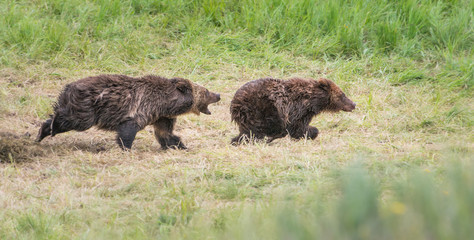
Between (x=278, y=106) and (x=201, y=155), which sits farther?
(x=278, y=106)

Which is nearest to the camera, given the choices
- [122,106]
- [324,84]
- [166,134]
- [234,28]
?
[122,106]

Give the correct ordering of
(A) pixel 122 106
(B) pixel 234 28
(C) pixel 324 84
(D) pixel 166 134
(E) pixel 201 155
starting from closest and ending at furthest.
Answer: (E) pixel 201 155, (A) pixel 122 106, (D) pixel 166 134, (C) pixel 324 84, (B) pixel 234 28

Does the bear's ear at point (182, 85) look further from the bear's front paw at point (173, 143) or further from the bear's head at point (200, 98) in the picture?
the bear's front paw at point (173, 143)

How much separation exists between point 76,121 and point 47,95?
110 inches

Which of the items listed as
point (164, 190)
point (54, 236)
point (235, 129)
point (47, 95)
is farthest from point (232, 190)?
point (47, 95)

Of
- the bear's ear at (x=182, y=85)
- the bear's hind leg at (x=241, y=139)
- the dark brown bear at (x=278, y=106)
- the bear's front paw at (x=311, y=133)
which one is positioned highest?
the bear's ear at (x=182, y=85)

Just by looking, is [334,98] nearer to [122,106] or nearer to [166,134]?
[166,134]

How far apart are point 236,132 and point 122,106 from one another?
1.97m

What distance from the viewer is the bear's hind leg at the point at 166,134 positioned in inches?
300

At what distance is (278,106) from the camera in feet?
24.7

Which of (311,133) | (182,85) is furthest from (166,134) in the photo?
(311,133)

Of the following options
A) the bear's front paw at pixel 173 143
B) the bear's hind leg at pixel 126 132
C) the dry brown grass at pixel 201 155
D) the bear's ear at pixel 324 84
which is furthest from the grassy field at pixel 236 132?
the bear's ear at pixel 324 84

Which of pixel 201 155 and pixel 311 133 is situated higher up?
pixel 201 155

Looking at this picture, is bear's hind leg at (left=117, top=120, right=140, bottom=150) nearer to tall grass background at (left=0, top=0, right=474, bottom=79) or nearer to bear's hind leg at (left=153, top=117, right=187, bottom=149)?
bear's hind leg at (left=153, top=117, right=187, bottom=149)
